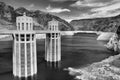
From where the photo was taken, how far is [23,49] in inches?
1577

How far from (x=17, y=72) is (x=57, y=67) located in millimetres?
18881

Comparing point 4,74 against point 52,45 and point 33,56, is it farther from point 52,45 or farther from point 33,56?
point 52,45

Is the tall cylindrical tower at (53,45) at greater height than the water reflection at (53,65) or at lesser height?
greater

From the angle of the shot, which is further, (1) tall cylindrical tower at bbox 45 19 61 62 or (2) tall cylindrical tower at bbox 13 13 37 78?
(1) tall cylindrical tower at bbox 45 19 61 62

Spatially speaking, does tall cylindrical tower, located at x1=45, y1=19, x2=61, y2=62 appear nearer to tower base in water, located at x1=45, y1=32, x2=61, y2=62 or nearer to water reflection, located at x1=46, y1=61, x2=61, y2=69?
tower base in water, located at x1=45, y1=32, x2=61, y2=62

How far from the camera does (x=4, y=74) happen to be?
140ft

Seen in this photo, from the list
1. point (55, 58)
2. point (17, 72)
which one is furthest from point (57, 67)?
point (17, 72)

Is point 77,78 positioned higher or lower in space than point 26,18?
lower

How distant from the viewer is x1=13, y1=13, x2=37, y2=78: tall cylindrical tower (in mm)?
39594

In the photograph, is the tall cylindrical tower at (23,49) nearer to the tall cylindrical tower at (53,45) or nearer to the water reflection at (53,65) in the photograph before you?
the water reflection at (53,65)

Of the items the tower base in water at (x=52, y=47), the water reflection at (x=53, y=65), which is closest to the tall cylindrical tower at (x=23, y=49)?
the water reflection at (x=53, y=65)

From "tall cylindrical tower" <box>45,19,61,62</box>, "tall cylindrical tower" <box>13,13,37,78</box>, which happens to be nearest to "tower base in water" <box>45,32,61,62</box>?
"tall cylindrical tower" <box>45,19,61,62</box>

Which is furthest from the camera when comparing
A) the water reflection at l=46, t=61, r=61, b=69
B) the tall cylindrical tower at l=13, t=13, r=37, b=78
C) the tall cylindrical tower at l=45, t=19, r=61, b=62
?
the tall cylindrical tower at l=45, t=19, r=61, b=62

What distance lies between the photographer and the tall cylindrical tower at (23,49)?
39.6 m
